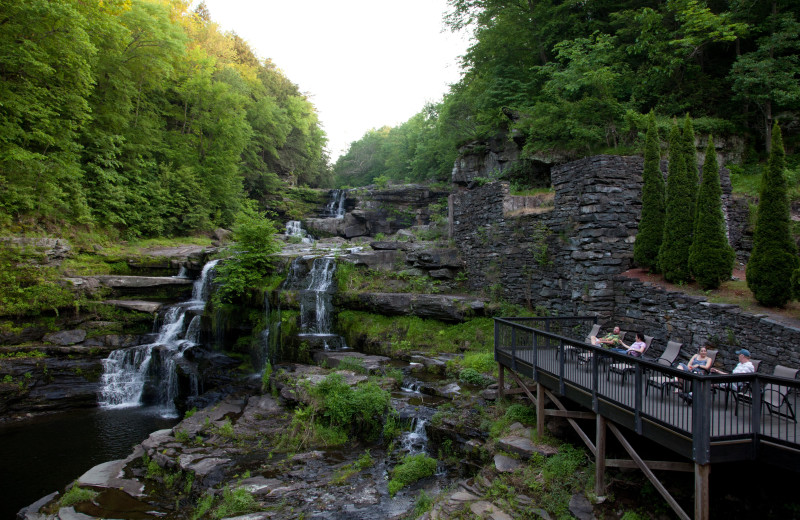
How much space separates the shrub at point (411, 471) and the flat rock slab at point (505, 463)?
53.5 inches

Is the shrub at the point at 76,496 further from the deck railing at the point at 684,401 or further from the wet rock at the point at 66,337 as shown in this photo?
the deck railing at the point at 684,401

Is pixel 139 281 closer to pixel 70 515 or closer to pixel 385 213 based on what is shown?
pixel 70 515

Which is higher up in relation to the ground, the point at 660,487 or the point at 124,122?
the point at 124,122

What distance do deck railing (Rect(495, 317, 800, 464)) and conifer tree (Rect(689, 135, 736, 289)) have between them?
10.8ft

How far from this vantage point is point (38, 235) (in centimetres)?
1550

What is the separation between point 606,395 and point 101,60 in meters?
23.3

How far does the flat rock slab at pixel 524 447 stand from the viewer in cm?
683

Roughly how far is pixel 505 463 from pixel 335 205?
25971mm

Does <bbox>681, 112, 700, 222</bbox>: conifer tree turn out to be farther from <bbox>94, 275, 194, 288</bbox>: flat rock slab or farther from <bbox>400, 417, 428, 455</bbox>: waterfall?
<bbox>94, 275, 194, 288</bbox>: flat rock slab

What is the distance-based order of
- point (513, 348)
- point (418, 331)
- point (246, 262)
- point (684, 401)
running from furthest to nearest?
point (246, 262)
point (418, 331)
point (513, 348)
point (684, 401)

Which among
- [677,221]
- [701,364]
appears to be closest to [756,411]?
[701,364]

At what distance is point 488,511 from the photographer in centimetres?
586

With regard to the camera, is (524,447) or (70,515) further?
(70,515)

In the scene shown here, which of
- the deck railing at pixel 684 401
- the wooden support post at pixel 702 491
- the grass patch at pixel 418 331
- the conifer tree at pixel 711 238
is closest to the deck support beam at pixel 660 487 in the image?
the wooden support post at pixel 702 491
